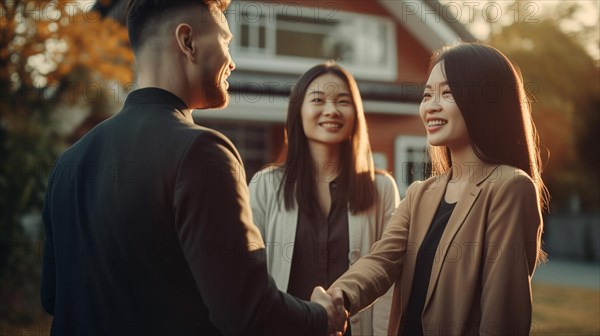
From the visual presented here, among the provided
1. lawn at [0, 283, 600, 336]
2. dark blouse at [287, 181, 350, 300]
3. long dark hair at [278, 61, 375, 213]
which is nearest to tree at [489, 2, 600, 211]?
lawn at [0, 283, 600, 336]

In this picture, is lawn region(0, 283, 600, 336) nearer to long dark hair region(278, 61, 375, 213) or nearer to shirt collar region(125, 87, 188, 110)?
long dark hair region(278, 61, 375, 213)

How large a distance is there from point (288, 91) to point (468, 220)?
11171 millimetres

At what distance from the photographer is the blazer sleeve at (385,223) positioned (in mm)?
3820

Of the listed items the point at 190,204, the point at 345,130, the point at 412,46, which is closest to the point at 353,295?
the point at 190,204

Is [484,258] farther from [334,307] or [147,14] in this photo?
[147,14]

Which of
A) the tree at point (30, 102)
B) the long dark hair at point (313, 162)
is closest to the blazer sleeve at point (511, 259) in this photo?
the long dark hair at point (313, 162)

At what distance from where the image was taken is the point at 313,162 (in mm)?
4223

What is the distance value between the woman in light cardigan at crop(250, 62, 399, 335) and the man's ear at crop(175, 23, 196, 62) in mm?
1851

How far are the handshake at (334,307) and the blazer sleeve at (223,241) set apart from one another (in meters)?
0.50

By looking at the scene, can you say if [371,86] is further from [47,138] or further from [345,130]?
[345,130]

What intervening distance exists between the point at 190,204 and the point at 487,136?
1327mm

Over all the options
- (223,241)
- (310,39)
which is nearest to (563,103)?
(310,39)

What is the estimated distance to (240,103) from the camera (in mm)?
13906

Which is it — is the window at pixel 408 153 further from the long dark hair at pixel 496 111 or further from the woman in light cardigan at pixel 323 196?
the long dark hair at pixel 496 111
